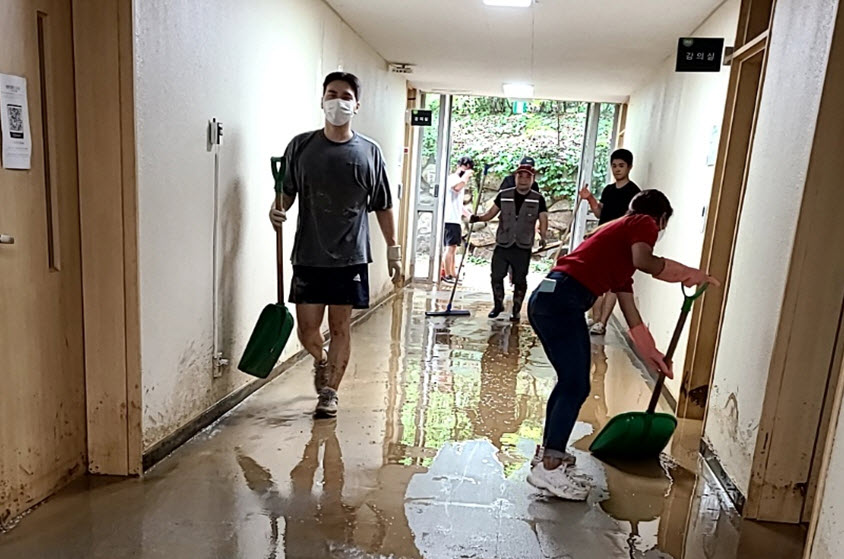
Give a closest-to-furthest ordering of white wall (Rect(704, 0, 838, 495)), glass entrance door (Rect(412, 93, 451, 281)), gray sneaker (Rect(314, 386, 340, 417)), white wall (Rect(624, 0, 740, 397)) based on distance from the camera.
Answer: white wall (Rect(704, 0, 838, 495))
gray sneaker (Rect(314, 386, 340, 417))
white wall (Rect(624, 0, 740, 397))
glass entrance door (Rect(412, 93, 451, 281))

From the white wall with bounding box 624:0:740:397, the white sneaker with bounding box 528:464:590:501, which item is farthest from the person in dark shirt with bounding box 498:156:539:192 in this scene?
the white sneaker with bounding box 528:464:590:501

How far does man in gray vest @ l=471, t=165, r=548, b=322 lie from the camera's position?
17.8ft

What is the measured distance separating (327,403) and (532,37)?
9.71 ft

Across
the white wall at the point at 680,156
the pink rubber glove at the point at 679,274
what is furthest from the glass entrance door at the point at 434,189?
the pink rubber glove at the point at 679,274

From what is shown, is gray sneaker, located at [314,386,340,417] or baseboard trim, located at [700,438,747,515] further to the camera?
gray sneaker, located at [314,386,340,417]

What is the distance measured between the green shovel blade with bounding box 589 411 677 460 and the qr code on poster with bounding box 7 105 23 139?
2.36 metres

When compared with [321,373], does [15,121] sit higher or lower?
higher

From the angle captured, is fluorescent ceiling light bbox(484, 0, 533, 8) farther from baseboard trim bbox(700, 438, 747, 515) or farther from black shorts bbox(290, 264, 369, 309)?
baseboard trim bbox(700, 438, 747, 515)

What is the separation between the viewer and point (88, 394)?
221 centimetres

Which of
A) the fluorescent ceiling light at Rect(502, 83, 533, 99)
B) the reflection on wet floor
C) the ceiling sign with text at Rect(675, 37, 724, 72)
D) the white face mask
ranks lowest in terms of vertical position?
the reflection on wet floor

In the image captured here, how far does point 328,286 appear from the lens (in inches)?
115

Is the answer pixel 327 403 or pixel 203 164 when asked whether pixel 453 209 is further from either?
pixel 203 164

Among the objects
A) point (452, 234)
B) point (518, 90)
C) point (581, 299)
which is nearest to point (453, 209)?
point (452, 234)

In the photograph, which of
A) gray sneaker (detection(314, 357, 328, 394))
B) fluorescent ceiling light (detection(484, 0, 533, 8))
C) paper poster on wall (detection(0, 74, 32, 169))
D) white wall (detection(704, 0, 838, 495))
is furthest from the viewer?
fluorescent ceiling light (detection(484, 0, 533, 8))
